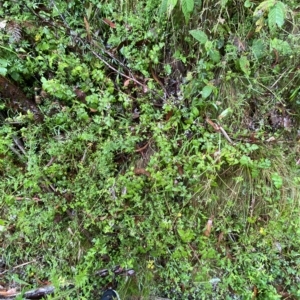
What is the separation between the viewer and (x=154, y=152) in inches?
76.8

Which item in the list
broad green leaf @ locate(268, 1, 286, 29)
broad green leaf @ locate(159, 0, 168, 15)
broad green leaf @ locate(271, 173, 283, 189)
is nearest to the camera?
broad green leaf @ locate(268, 1, 286, 29)

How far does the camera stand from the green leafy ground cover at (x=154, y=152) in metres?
1.87

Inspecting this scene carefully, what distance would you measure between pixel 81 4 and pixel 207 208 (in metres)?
1.58

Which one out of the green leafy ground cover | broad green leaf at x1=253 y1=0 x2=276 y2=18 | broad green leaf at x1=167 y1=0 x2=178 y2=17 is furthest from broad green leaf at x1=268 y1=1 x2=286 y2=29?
broad green leaf at x1=167 y1=0 x2=178 y2=17

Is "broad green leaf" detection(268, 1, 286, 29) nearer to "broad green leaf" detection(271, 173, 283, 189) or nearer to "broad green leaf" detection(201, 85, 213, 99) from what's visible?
"broad green leaf" detection(201, 85, 213, 99)

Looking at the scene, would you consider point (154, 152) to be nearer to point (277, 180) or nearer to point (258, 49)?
point (277, 180)

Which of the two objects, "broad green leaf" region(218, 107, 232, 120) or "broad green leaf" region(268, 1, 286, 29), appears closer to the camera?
"broad green leaf" region(268, 1, 286, 29)

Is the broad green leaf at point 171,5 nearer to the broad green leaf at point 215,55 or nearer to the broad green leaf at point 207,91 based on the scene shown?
the broad green leaf at point 215,55

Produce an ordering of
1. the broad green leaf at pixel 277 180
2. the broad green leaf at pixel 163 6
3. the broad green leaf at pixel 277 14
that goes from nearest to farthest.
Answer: the broad green leaf at pixel 277 14, the broad green leaf at pixel 163 6, the broad green leaf at pixel 277 180

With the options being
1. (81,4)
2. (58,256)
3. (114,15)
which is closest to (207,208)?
(58,256)

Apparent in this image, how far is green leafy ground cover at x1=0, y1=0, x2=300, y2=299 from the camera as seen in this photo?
1867 millimetres

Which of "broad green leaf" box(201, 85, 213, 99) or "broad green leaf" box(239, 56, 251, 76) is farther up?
"broad green leaf" box(239, 56, 251, 76)

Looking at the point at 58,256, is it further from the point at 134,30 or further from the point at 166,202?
the point at 134,30

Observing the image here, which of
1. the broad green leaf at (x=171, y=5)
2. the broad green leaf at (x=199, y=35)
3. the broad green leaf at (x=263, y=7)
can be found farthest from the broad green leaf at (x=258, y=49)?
the broad green leaf at (x=171, y=5)
